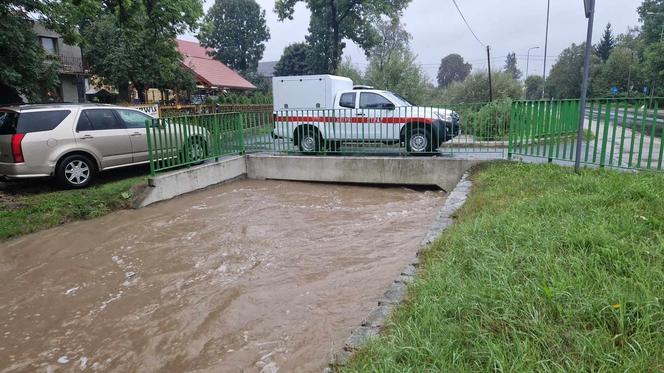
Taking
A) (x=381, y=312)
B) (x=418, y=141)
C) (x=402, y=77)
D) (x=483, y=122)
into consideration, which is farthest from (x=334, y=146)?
(x=402, y=77)

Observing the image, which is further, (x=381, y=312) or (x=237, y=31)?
(x=237, y=31)

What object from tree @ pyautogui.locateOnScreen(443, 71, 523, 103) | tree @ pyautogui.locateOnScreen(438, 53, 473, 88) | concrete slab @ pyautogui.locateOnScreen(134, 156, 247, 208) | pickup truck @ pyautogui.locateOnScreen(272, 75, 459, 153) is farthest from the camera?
tree @ pyautogui.locateOnScreen(438, 53, 473, 88)

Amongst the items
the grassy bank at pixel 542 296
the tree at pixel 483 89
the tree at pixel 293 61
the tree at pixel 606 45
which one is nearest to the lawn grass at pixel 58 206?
the grassy bank at pixel 542 296

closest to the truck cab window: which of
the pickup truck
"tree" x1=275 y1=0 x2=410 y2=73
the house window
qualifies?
the pickup truck

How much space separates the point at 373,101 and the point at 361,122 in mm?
741

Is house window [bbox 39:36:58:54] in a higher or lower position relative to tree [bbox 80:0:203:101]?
higher

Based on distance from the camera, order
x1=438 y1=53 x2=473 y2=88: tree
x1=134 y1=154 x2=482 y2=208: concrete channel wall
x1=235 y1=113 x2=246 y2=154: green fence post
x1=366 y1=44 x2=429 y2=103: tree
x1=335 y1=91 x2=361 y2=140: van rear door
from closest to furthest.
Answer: x1=134 y1=154 x2=482 y2=208: concrete channel wall < x1=335 y1=91 x2=361 y2=140: van rear door < x1=235 y1=113 x2=246 y2=154: green fence post < x1=366 y1=44 x2=429 y2=103: tree < x1=438 y1=53 x2=473 y2=88: tree

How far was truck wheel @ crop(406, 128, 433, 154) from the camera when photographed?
10.4 metres

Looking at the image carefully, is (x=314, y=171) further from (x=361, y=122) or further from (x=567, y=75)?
(x=567, y=75)

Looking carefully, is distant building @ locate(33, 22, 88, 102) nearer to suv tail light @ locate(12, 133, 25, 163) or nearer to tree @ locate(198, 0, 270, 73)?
tree @ locate(198, 0, 270, 73)

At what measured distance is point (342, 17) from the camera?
27906 mm

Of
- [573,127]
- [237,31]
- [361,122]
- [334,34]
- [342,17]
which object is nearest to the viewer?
[573,127]

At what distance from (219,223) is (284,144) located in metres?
4.56

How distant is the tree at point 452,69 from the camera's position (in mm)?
107562
